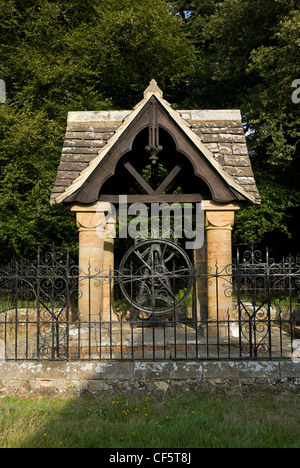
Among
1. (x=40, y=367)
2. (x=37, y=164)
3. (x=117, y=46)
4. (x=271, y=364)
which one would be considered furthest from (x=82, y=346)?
(x=117, y=46)

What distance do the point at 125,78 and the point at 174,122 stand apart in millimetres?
11065

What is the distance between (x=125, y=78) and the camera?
16703 mm

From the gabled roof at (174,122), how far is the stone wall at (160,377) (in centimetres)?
266

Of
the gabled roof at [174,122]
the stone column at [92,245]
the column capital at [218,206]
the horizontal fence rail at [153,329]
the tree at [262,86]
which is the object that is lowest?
the horizontal fence rail at [153,329]

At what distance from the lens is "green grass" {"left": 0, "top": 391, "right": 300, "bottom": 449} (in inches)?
148

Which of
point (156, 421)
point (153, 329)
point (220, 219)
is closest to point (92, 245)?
point (153, 329)

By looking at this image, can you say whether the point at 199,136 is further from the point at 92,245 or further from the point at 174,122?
the point at 92,245

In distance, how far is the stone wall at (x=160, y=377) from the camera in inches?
203

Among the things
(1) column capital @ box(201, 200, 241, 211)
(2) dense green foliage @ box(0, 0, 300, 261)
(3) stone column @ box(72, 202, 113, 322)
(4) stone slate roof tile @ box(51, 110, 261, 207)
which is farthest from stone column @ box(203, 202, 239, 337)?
(2) dense green foliage @ box(0, 0, 300, 261)

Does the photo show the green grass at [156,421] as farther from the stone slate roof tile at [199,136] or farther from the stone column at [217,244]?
the stone slate roof tile at [199,136]

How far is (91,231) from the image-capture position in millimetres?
6805

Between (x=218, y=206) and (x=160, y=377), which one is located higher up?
(x=218, y=206)

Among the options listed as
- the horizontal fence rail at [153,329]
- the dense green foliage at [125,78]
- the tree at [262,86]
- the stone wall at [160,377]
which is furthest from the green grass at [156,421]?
the tree at [262,86]
